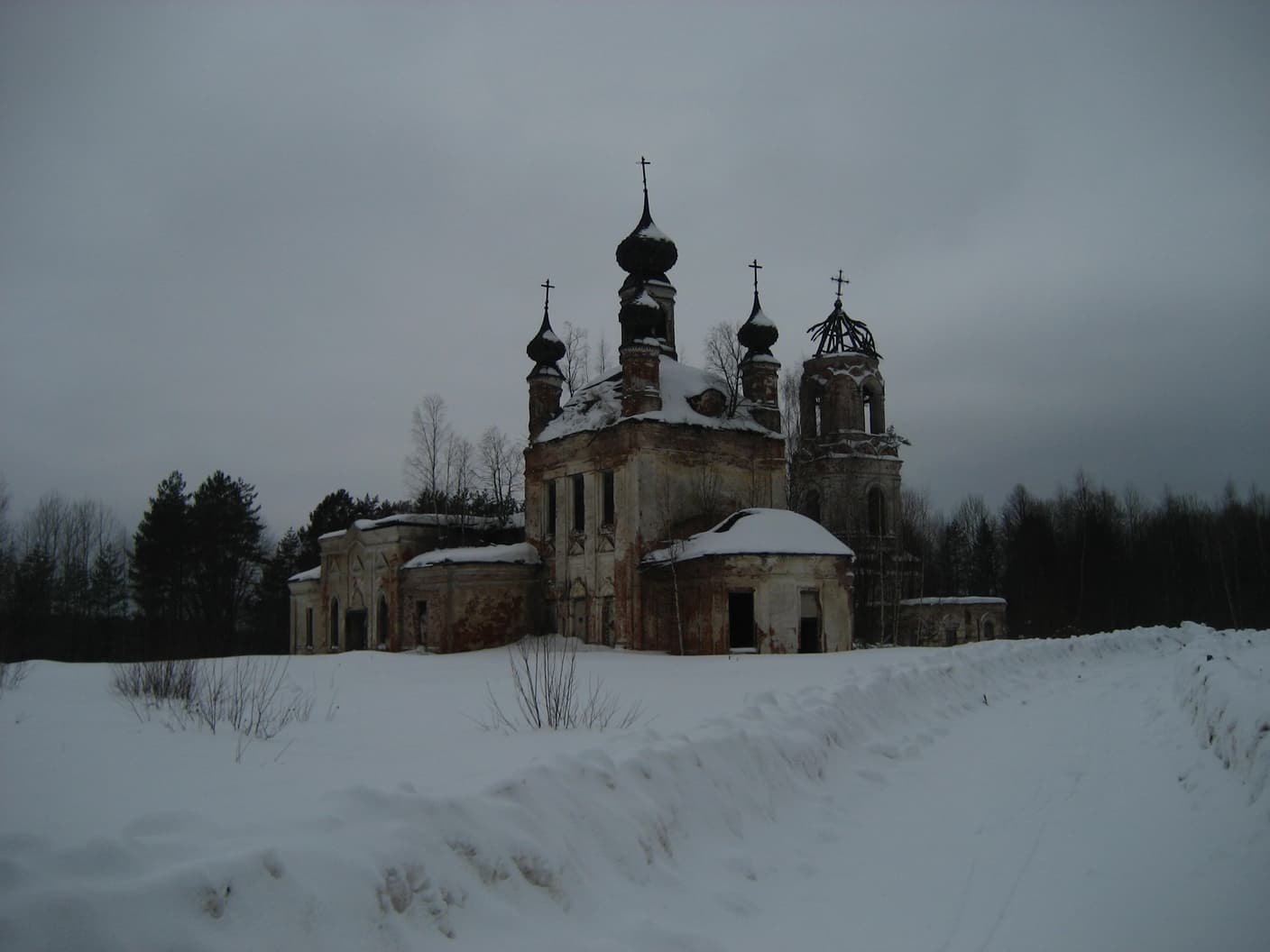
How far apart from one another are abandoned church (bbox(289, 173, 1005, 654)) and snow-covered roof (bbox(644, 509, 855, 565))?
0.05 m

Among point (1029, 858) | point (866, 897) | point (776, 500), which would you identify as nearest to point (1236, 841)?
point (1029, 858)

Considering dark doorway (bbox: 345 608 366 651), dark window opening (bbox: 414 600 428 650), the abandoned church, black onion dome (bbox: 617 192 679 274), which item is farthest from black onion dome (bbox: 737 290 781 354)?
dark doorway (bbox: 345 608 366 651)

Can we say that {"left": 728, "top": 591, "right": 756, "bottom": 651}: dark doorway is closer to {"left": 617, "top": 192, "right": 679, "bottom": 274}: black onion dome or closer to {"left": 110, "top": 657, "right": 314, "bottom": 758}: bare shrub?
{"left": 617, "top": 192, "right": 679, "bottom": 274}: black onion dome

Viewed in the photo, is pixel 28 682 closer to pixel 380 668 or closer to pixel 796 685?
pixel 380 668

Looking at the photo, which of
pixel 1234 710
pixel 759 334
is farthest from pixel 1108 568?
pixel 1234 710

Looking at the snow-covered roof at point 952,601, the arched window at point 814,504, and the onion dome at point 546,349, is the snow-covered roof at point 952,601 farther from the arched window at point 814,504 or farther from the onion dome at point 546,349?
the onion dome at point 546,349

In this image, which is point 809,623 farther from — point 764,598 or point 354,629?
point 354,629

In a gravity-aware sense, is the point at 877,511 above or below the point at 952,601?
above

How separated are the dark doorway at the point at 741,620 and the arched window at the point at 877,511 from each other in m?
12.6

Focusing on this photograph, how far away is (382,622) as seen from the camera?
34.1 m

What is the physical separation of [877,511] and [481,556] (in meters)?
18.7

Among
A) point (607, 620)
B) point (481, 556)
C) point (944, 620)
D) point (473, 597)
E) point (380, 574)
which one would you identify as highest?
point (481, 556)

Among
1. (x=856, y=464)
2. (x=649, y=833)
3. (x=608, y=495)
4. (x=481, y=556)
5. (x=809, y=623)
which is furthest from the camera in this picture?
(x=856, y=464)

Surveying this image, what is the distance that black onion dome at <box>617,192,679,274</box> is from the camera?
3294 centimetres
